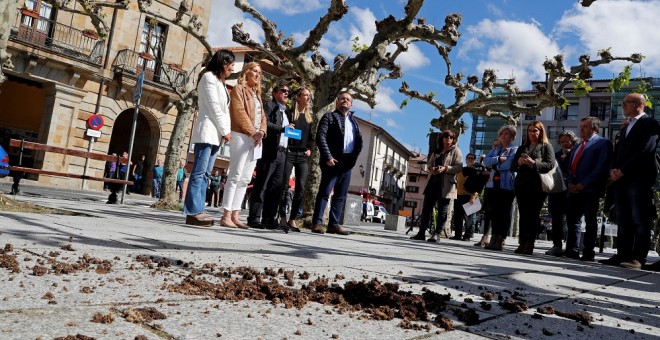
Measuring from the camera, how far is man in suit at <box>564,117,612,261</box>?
7.05 meters

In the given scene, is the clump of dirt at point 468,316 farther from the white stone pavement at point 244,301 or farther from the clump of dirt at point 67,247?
the clump of dirt at point 67,247

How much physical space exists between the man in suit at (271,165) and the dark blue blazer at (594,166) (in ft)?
13.3

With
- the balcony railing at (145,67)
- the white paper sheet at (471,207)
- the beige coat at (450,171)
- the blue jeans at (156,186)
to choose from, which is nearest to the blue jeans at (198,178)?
the beige coat at (450,171)

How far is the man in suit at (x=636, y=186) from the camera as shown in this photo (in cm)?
614

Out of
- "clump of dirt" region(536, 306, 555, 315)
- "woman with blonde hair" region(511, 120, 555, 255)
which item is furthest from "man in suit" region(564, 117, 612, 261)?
"clump of dirt" region(536, 306, 555, 315)

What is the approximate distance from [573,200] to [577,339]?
620cm

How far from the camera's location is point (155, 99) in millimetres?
25578

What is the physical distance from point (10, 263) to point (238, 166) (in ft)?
12.5

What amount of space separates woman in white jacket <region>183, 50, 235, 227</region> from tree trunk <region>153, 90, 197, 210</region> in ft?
16.9

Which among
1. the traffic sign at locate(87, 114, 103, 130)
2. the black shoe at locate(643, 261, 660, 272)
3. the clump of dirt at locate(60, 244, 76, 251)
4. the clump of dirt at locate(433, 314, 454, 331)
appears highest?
the traffic sign at locate(87, 114, 103, 130)

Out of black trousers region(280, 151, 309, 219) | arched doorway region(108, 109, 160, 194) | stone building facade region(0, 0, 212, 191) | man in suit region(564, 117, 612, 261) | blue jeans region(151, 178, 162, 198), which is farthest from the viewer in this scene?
arched doorway region(108, 109, 160, 194)

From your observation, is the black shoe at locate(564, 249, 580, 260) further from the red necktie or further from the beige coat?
the beige coat

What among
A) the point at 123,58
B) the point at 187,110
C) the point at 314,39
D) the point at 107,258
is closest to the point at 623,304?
the point at 107,258

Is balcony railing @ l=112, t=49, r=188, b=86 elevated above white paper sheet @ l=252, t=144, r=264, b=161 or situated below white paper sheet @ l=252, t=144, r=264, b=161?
above
